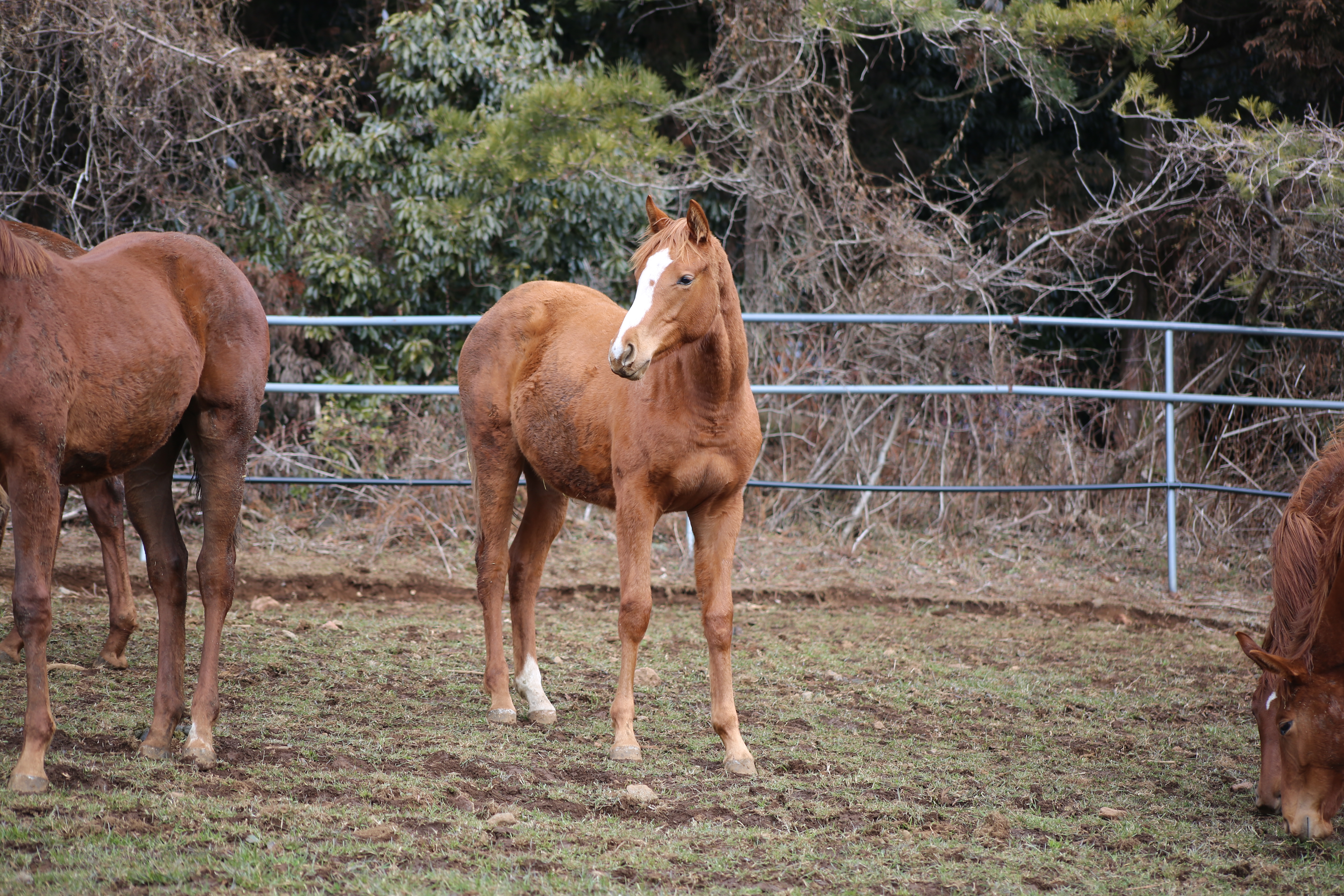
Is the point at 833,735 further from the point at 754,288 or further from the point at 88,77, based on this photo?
the point at 88,77

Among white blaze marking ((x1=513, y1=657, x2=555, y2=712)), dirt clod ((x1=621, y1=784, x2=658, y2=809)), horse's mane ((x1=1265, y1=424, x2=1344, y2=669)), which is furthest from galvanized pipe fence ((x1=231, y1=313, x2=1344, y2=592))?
dirt clod ((x1=621, y1=784, x2=658, y2=809))

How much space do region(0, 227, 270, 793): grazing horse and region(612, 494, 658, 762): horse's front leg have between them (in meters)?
1.27

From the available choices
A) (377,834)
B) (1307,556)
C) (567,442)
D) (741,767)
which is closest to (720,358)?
(567,442)

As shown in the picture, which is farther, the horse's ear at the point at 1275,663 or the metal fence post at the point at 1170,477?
the metal fence post at the point at 1170,477

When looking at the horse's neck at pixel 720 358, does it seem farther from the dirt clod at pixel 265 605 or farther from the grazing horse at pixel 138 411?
the dirt clod at pixel 265 605

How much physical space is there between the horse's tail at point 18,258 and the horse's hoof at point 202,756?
1.48m

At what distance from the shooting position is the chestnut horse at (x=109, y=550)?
4453mm

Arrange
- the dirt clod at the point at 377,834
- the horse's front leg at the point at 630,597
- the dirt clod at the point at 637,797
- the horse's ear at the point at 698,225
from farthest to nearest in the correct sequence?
the horse's front leg at the point at 630,597, the horse's ear at the point at 698,225, the dirt clod at the point at 637,797, the dirt clod at the point at 377,834

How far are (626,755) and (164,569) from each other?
165 centimetres

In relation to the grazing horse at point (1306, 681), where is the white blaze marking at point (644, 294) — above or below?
above

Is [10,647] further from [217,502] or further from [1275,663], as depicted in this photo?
[1275,663]

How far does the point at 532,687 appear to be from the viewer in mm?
4246

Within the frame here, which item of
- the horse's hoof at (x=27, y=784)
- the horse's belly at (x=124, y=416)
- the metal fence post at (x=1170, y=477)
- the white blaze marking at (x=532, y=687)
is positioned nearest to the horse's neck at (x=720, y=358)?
the white blaze marking at (x=532, y=687)

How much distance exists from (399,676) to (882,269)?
5.97 meters
